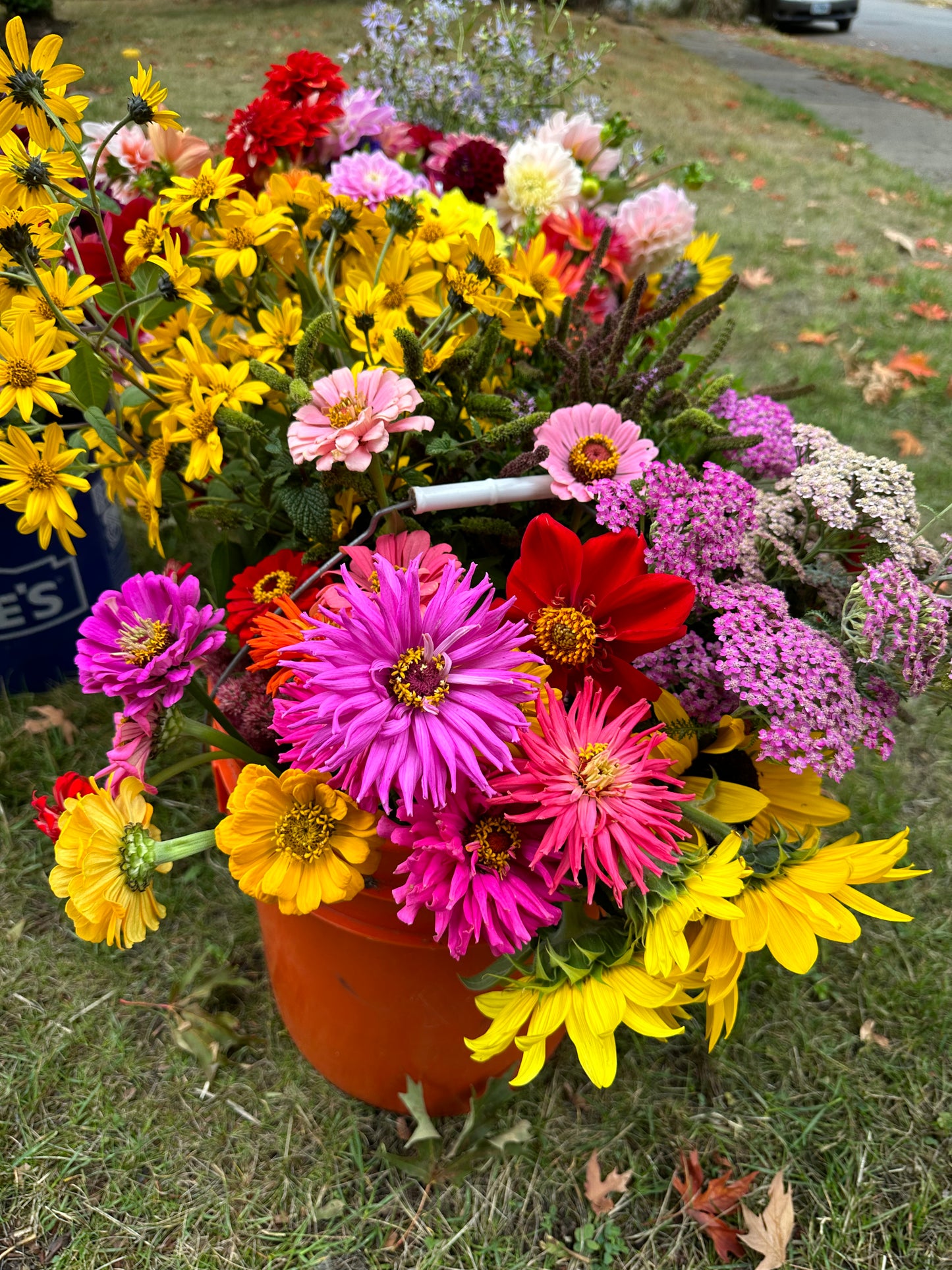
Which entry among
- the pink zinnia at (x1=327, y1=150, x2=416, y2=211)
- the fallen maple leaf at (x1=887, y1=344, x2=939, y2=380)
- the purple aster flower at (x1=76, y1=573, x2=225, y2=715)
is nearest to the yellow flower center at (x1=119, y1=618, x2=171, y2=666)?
the purple aster flower at (x1=76, y1=573, x2=225, y2=715)

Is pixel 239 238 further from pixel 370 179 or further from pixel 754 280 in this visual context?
pixel 754 280

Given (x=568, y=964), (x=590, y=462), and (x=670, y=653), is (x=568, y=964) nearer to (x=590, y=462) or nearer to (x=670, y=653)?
(x=670, y=653)

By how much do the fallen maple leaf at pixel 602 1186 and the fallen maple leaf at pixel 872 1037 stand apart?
1.33 ft

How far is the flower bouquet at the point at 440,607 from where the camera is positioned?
60cm

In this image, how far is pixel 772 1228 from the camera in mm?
1049

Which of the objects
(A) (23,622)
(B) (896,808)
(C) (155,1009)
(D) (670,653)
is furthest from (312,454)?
(B) (896,808)

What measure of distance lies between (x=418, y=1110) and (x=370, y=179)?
3.62ft

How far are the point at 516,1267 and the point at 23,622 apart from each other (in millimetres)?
1237

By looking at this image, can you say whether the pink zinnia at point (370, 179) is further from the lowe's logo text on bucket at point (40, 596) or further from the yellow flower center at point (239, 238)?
the lowe's logo text on bucket at point (40, 596)

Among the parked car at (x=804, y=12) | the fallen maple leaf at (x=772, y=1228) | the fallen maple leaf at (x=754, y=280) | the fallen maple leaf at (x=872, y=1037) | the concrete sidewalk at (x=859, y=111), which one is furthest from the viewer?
the parked car at (x=804, y=12)

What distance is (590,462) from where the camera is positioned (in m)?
0.79

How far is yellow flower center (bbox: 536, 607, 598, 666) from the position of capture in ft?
2.31

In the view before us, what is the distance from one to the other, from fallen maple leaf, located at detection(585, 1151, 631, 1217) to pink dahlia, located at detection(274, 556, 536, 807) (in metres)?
0.78

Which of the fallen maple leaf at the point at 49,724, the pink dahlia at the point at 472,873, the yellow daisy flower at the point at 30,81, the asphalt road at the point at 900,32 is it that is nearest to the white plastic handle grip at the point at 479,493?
the pink dahlia at the point at 472,873
